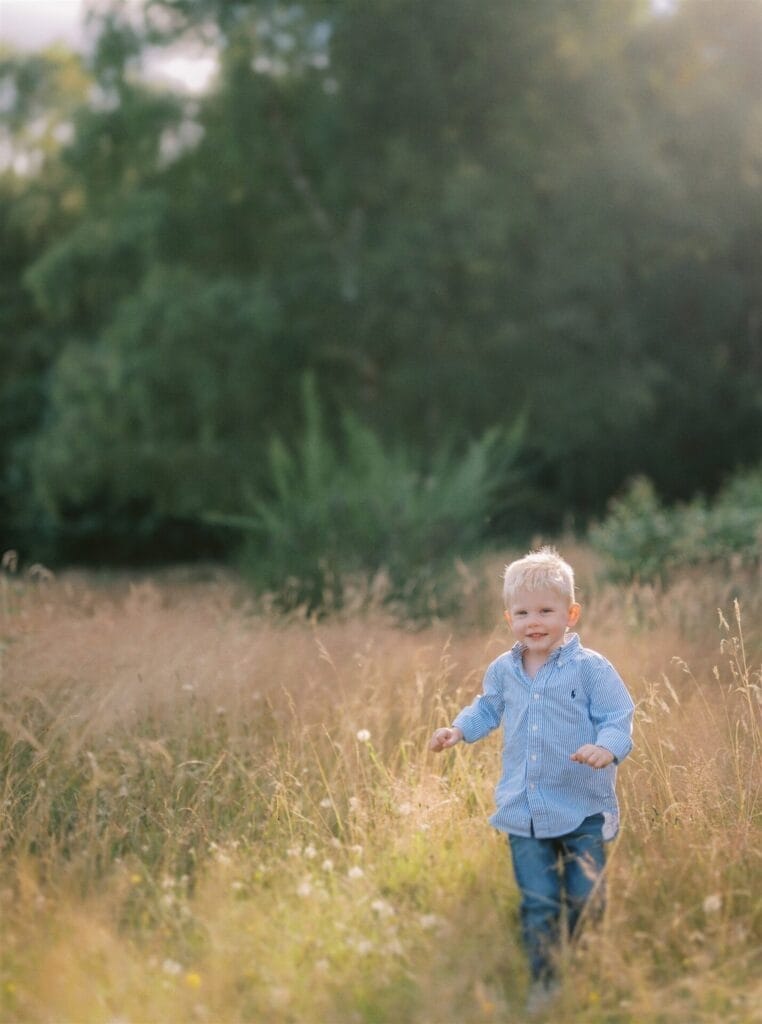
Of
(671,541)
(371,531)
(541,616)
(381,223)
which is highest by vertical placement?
(381,223)

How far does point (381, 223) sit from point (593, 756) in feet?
46.3

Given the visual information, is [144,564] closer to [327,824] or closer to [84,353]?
[84,353]

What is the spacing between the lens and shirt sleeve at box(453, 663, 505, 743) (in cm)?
358

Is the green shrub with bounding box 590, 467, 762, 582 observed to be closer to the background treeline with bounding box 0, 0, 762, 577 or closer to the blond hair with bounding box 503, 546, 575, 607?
the blond hair with bounding box 503, 546, 575, 607

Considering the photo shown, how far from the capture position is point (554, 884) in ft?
11.0

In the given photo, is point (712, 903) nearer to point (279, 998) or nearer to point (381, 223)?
point (279, 998)

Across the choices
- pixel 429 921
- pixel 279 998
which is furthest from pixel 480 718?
pixel 279 998

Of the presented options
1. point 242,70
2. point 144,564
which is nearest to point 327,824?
point 242,70

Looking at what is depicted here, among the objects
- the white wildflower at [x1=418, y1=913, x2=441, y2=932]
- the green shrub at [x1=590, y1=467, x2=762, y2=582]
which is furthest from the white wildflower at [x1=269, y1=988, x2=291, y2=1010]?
the green shrub at [x1=590, y1=467, x2=762, y2=582]

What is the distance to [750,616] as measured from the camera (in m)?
6.72

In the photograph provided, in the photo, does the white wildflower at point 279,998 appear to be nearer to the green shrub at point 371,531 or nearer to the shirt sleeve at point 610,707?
the shirt sleeve at point 610,707

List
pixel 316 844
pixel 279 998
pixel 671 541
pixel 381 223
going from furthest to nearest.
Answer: pixel 381 223, pixel 671 541, pixel 316 844, pixel 279 998

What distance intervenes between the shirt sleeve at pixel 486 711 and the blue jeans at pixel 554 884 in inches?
12.9

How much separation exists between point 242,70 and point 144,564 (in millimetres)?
9357
